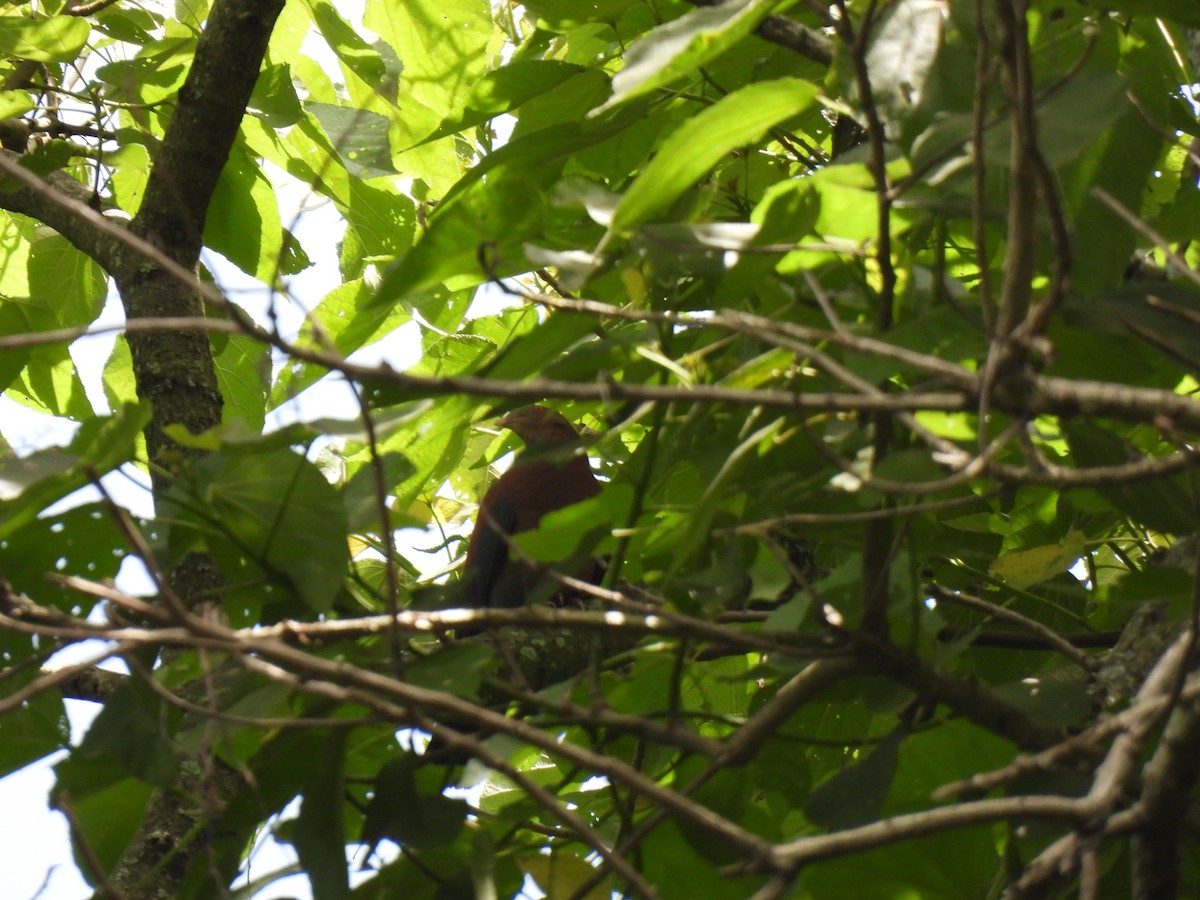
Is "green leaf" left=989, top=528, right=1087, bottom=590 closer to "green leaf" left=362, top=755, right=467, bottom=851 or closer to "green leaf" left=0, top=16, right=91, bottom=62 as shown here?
"green leaf" left=362, top=755, right=467, bottom=851

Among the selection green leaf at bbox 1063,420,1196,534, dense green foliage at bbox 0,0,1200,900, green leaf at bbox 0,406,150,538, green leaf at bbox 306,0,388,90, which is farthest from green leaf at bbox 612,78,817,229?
green leaf at bbox 306,0,388,90

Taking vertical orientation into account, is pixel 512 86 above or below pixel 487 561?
above

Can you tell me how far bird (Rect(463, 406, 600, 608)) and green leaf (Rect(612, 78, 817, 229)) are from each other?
2.22 meters

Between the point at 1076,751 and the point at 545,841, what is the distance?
2.28 feet

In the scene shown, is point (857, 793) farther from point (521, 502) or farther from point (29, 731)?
point (521, 502)

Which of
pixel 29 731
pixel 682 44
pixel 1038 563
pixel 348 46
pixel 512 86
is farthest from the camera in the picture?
pixel 348 46

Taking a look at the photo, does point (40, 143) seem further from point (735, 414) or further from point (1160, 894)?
point (1160, 894)

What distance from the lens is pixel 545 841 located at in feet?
4.72

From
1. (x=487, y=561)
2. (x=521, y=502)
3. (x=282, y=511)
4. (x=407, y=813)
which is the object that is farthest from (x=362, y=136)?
(x=521, y=502)

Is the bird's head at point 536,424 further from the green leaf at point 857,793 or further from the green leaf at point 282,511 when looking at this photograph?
the green leaf at point 857,793

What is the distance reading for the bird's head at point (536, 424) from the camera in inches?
130

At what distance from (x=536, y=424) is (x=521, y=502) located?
252 millimetres

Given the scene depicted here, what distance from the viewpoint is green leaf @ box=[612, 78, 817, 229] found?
1019 mm

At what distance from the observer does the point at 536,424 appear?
3.70 metres
